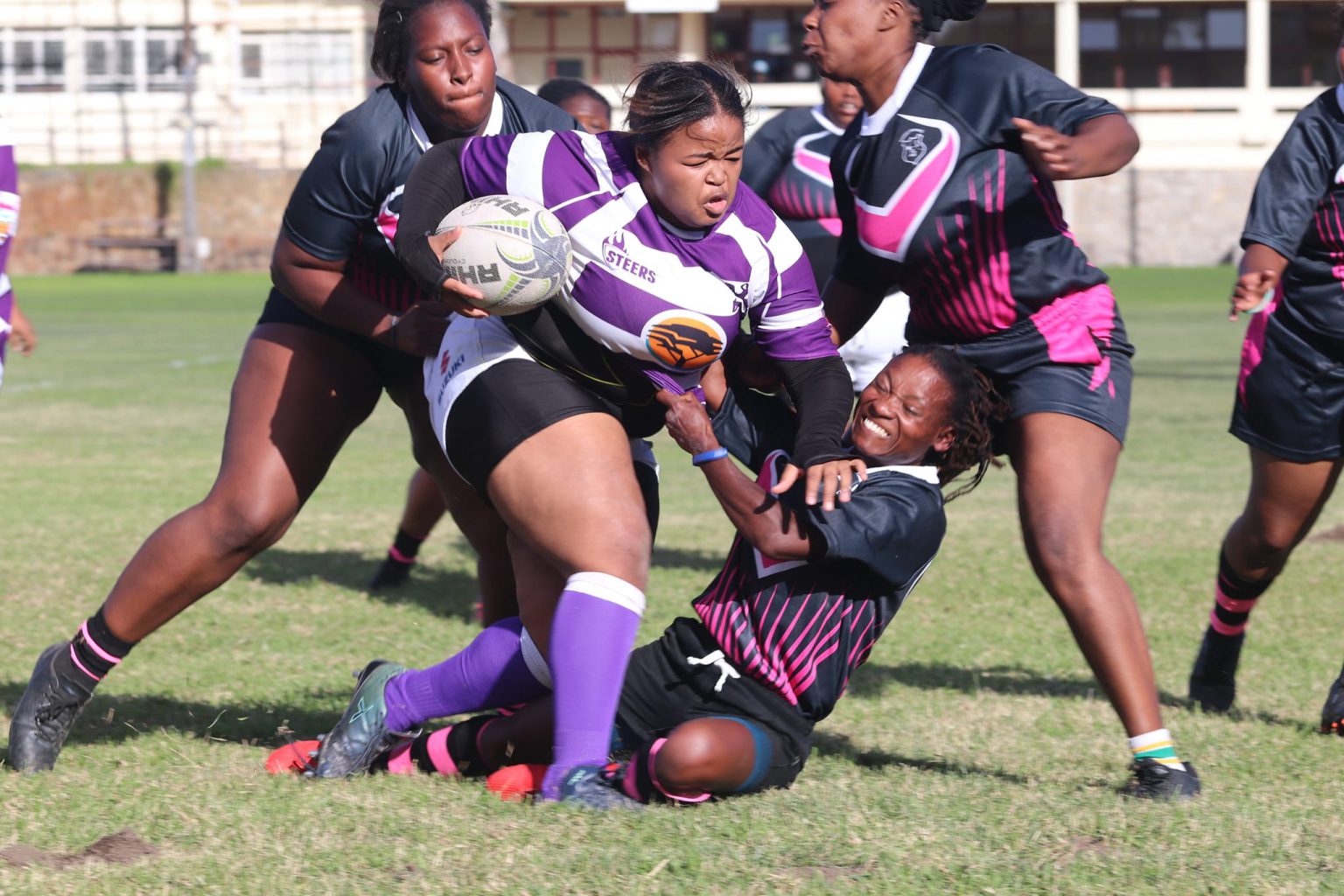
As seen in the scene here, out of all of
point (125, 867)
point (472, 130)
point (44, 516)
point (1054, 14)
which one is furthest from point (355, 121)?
point (1054, 14)

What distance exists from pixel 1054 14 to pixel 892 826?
→ 48.7 meters

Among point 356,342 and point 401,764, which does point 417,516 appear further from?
point 401,764

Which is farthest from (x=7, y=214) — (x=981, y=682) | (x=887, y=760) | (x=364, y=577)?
(x=981, y=682)

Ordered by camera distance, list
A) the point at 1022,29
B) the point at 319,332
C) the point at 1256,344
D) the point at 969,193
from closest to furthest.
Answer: the point at 969,193 < the point at 319,332 < the point at 1256,344 < the point at 1022,29

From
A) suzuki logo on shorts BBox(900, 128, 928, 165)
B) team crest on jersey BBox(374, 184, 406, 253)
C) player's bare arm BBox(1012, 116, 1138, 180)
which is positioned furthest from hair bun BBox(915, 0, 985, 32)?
team crest on jersey BBox(374, 184, 406, 253)

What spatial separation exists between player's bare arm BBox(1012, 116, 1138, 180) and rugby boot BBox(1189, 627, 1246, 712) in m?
1.98

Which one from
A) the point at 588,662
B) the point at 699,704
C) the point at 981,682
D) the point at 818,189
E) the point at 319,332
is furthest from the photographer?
the point at 818,189

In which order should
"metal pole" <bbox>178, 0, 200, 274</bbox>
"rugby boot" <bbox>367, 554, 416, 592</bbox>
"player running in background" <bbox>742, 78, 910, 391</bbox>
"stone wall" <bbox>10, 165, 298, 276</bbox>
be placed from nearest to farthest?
"player running in background" <bbox>742, 78, 910, 391</bbox> → "rugby boot" <bbox>367, 554, 416, 592</bbox> → "metal pole" <bbox>178, 0, 200, 274</bbox> → "stone wall" <bbox>10, 165, 298, 276</bbox>

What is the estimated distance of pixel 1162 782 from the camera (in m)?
4.25

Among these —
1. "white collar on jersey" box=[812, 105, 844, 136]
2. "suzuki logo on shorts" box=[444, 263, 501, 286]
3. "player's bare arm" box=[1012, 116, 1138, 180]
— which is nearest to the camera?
"suzuki logo on shorts" box=[444, 263, 501, 286]

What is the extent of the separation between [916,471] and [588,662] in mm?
1007

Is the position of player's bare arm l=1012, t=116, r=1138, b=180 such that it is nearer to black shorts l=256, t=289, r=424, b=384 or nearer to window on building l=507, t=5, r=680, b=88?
black shorts l=256, t=289, r=424, b=384

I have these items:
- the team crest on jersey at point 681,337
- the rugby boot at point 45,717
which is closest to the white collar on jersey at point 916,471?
the team crest on jersey at point 681,337

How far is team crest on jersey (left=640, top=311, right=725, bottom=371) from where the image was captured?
4.04 meters
